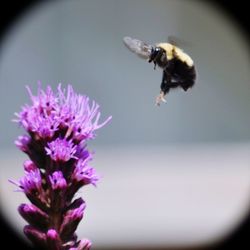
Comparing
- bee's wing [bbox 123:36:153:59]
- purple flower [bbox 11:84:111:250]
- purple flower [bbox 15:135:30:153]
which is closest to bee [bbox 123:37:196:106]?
bee's wing [bbox 123:36:153:59]

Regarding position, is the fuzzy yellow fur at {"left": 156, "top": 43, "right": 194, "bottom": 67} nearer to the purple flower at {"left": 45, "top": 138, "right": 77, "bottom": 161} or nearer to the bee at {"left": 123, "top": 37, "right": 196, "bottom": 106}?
the bee at {"left": 123, "top": 37, "right": 196, "bottom": 106}

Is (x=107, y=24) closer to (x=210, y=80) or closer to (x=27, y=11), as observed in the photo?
(x=210, y=80)

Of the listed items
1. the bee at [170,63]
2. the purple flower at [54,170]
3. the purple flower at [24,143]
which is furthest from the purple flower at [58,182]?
the bee at [170,63]

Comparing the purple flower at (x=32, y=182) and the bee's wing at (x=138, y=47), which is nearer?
the purple flower at (x=32, y=182)

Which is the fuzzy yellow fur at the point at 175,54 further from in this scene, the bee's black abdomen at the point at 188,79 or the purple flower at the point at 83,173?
the purple flower at the point at 83,173

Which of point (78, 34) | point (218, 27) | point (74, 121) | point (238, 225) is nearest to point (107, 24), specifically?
point (78, 34)

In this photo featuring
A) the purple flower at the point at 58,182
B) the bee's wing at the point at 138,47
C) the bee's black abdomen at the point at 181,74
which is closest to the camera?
the purple flower at the point at 58,182

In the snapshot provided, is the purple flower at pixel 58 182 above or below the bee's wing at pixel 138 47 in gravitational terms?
below
